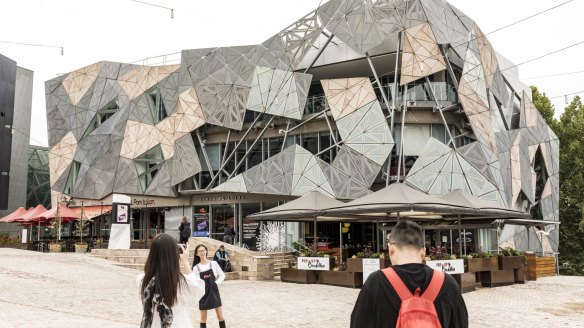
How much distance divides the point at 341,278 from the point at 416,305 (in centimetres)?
1472

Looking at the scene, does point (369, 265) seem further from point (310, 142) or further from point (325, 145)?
point (310, 142)

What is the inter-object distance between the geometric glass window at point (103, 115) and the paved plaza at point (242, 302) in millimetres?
17916

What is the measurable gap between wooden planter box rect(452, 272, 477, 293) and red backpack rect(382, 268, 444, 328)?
13789 mm

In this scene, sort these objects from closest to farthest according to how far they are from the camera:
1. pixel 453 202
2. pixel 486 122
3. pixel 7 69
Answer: pixel 453 202, pixel 486 122, pixel 7 69

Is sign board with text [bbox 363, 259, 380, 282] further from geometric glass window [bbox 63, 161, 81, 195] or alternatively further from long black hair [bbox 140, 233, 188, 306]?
geometric glass window [bbox 63, 161, 81, 195]

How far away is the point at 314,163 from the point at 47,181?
3010 centimetres

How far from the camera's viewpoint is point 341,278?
56.0ft

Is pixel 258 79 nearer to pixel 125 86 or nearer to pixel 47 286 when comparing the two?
pixel 125 86

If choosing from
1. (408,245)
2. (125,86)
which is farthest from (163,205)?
(408,245)

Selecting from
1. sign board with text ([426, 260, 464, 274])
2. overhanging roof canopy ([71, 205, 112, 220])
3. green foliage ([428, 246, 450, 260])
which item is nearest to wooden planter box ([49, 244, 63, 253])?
overhanging roof canopy ([71, 205, 112, 220])

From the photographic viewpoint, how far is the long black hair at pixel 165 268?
3924 millimetres

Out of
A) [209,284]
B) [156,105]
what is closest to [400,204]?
[209,284]

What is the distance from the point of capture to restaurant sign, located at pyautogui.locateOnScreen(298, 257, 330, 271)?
17.7m

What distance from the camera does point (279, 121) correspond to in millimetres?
29859
